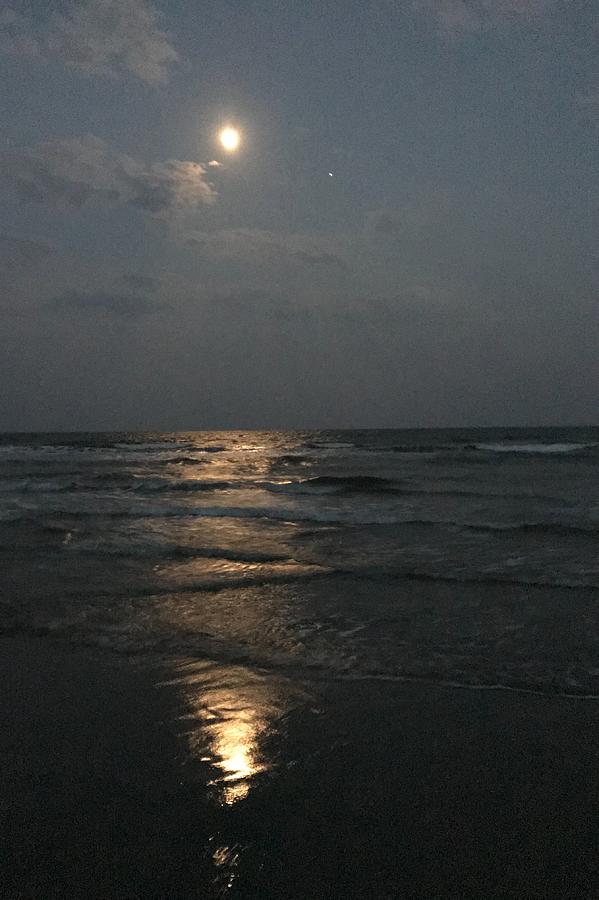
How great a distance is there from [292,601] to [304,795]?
3736 mm

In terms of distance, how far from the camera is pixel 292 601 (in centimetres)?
663

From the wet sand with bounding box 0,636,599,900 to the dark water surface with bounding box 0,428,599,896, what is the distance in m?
0.09

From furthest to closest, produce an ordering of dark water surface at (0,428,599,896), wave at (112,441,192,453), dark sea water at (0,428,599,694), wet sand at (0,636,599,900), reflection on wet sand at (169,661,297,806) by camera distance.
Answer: wave at (112,441,192,453), dark sea water at (0,428,599,694), dark water surface at (0,428,599,896), reflection on wet sand at (169,661,297,806), wet sand at (0,636,599,900)

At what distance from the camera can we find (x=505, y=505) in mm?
15805

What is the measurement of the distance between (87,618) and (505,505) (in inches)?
487

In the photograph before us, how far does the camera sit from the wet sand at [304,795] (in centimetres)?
235

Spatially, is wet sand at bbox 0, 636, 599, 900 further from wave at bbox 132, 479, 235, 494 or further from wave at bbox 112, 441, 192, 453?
wave at bbox 112, 441, 192, 453

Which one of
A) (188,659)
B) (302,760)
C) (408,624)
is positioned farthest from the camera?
(408,624)

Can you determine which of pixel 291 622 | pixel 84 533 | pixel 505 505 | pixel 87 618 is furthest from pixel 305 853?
pixel 505 505

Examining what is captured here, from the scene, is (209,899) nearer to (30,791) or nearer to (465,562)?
(30,791)

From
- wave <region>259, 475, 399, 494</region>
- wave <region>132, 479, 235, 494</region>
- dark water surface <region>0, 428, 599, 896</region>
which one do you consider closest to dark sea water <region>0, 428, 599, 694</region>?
dark water surface <region>0, 428, 599, 896</region>

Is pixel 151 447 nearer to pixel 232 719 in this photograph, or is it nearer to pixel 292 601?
pixel 292 601

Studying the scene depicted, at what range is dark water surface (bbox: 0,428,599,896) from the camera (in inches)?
166

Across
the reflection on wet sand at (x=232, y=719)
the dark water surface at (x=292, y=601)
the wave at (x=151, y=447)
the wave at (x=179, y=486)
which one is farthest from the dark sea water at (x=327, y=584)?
the wave at (x=151, y=447)
